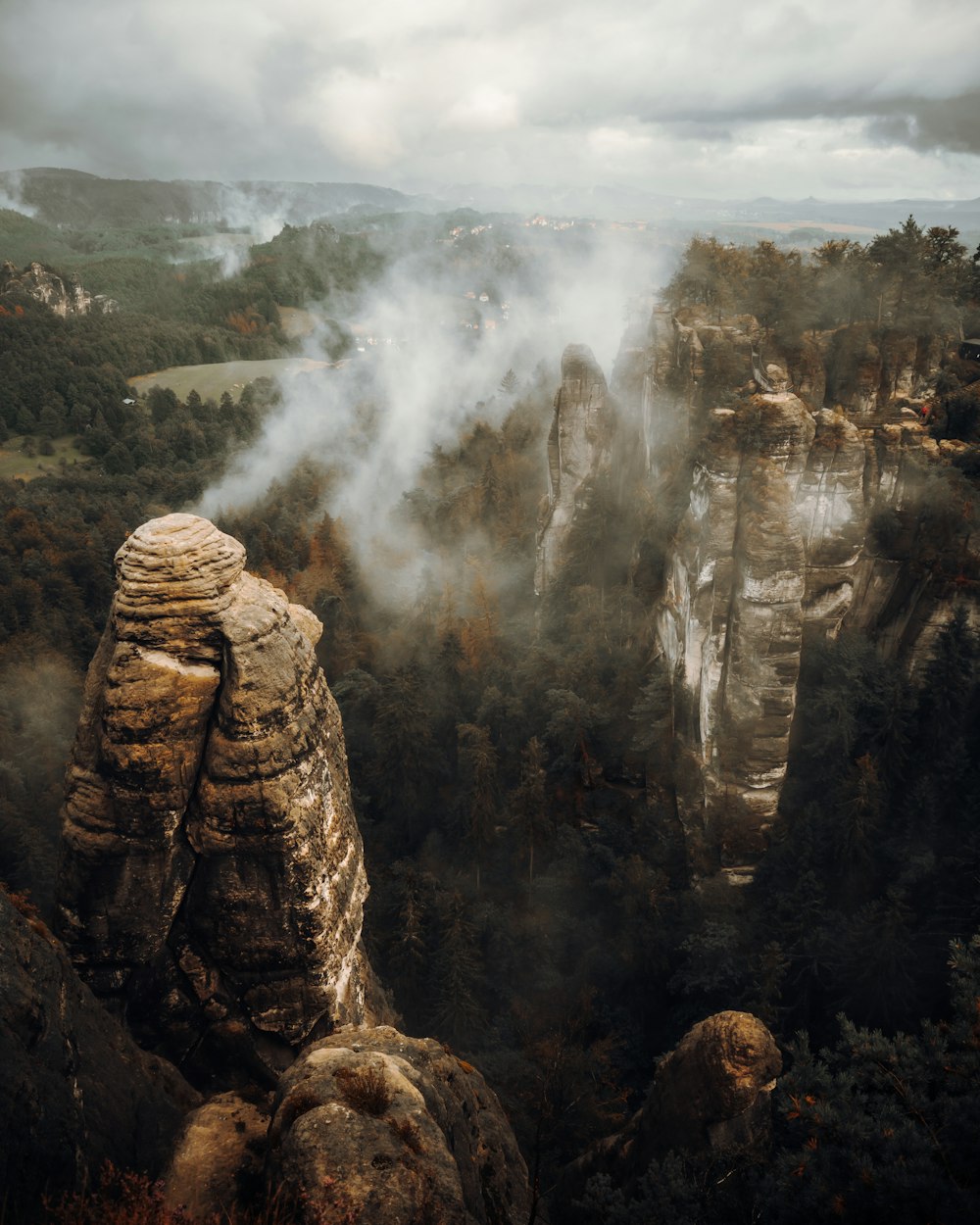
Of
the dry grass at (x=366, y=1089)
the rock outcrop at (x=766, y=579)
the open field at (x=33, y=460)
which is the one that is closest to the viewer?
the dry grass at (x=366, y=1089)

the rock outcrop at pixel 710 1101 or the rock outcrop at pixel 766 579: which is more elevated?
the rock outcrop at pixel 766 579

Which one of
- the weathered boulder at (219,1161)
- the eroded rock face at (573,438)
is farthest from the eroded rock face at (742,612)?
the weathered boulder at (219,1161)

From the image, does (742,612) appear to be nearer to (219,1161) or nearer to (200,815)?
(200,815)

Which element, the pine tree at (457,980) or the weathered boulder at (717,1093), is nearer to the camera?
the weathered boulder at (717,1093)

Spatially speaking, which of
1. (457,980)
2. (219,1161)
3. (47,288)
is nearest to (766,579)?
(457,980)

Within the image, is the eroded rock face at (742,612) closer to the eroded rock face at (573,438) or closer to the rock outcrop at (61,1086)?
the eroded rock face at (573,438)

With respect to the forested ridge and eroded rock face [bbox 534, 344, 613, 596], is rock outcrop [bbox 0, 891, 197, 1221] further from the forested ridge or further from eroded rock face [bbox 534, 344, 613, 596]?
eroded rock face [bbox 534, 344, 613, 596]
